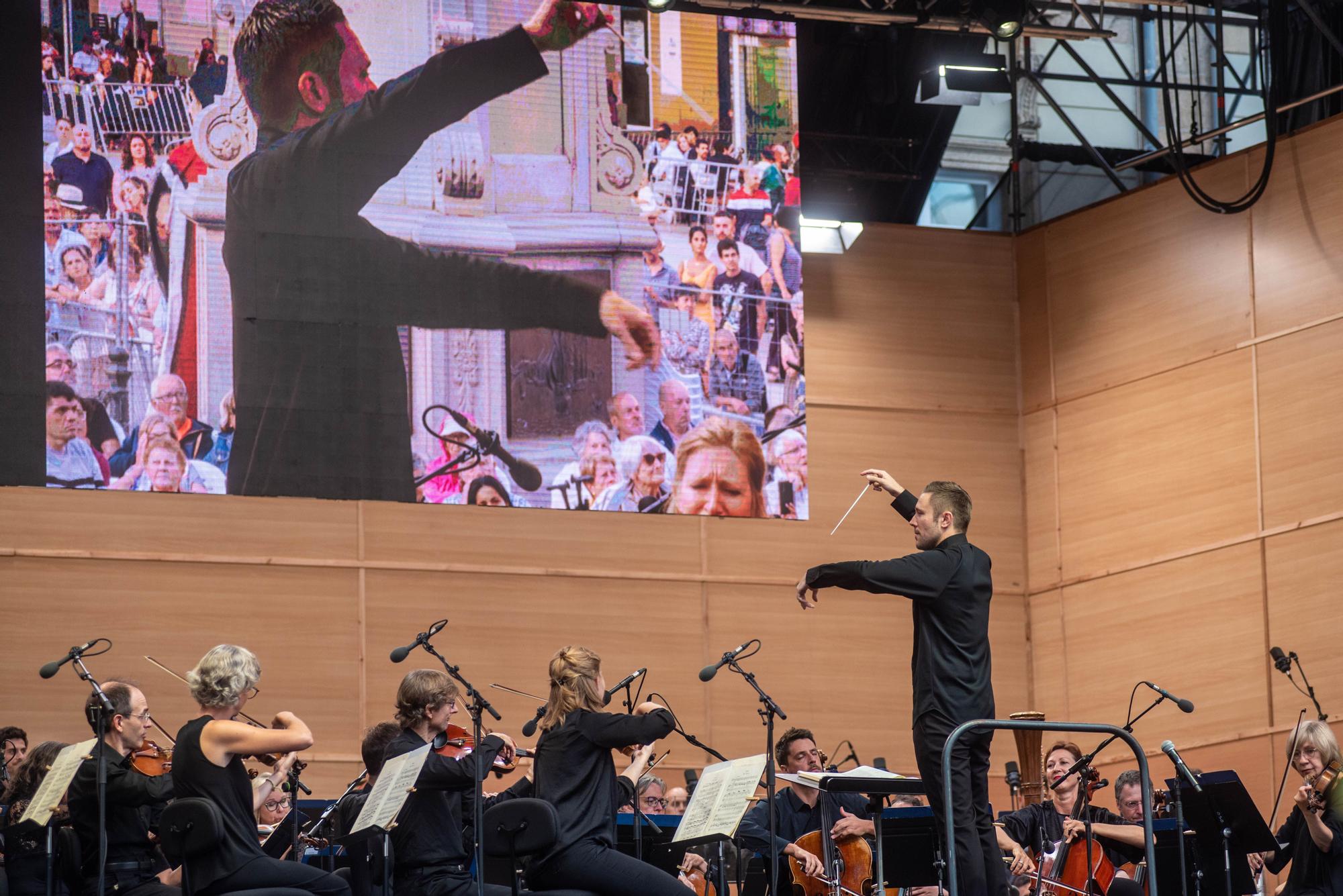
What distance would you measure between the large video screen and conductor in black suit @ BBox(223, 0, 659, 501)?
2 centimetres

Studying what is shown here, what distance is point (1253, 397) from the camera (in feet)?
36.7

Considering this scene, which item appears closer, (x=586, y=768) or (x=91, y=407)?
(x=586, y=768)

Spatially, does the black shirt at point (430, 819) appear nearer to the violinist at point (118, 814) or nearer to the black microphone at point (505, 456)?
the violinist at point (118, 814)

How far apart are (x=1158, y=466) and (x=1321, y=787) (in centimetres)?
439

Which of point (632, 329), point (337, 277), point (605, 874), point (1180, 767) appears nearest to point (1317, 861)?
point (1180, 767)

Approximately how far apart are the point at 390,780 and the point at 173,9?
5.99 metres

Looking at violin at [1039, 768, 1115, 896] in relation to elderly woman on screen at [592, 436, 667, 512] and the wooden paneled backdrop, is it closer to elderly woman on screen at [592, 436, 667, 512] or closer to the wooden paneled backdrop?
the wooden paneled backdrop

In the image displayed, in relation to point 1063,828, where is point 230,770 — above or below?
above

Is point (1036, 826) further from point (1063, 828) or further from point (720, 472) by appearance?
point (720, 472)

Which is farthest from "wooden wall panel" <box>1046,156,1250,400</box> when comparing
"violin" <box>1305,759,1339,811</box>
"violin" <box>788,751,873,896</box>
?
"violin" <box>788,751,873,896</box>

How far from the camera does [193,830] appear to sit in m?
5.76

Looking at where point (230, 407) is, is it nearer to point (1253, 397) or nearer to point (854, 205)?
point (854, 205)

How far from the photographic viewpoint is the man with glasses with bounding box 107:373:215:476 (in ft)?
33.6

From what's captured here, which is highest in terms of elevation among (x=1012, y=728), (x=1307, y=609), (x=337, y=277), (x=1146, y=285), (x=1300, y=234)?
(x=1300, y=234)
